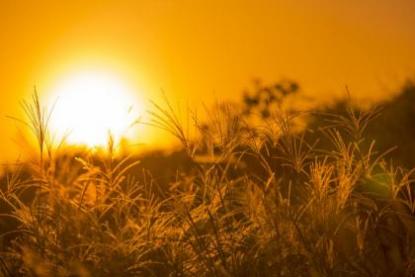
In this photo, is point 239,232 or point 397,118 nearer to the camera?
point 239,232

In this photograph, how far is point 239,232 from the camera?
3715 millimetres

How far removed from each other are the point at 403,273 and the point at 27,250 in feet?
5.14

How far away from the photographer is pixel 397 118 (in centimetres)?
863

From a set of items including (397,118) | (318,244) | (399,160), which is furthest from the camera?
(397,118)

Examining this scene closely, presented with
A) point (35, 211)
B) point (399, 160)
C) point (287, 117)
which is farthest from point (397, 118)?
point (35, 211)

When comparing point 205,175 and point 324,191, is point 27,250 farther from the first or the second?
point 324,191

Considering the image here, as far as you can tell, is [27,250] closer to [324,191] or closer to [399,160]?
[324,191]

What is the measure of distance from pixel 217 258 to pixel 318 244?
1.45 ft

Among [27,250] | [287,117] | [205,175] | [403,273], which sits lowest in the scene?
[403,273]

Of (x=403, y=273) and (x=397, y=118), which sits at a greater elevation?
(x=397, y=118)

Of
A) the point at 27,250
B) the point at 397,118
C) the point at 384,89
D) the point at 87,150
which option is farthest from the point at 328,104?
the point at 27,250

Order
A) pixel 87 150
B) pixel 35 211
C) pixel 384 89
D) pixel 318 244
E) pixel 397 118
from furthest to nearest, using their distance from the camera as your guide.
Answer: pixel 384 89 → pixel 397 118 → pixel 87 150 → pixel 35 211 → pixel 318 244

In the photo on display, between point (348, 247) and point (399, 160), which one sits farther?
point (399, 160)

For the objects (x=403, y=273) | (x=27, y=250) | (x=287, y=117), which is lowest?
(x=403, y=273)
